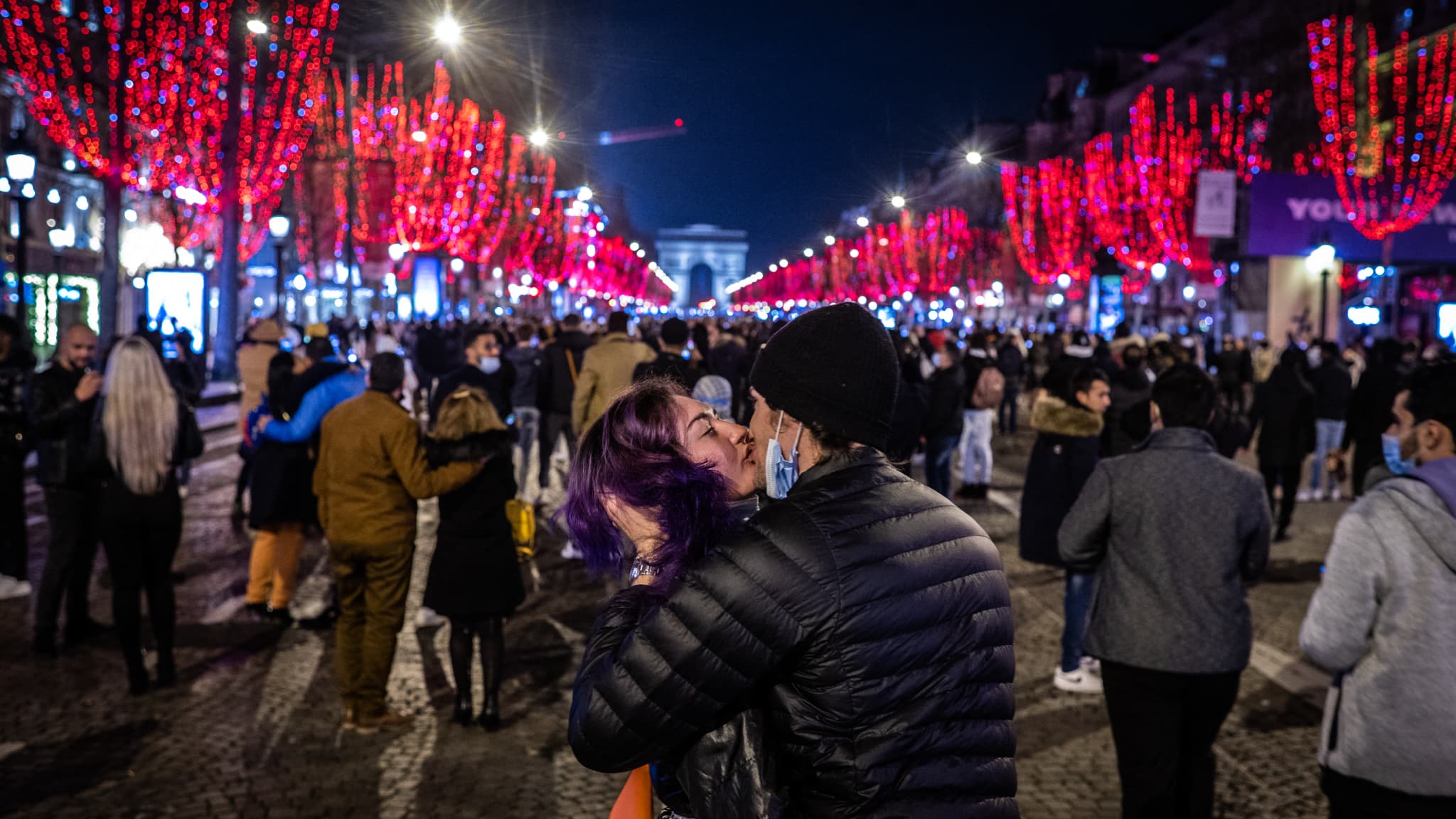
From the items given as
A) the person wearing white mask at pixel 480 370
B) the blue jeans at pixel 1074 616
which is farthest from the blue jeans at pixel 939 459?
the blue jeans at pixel 1074 616

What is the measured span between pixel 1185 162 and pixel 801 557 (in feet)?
168

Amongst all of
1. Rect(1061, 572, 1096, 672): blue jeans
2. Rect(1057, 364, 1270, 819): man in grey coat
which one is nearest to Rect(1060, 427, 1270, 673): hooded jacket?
Rect(1057, 364, 1270, 819): man in grey coat

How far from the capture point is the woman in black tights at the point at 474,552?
628 cm

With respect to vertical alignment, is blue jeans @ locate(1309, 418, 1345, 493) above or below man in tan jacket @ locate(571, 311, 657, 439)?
below

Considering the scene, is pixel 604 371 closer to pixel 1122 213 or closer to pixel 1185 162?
pixel 1185 162

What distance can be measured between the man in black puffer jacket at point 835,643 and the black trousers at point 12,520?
26.2 ft

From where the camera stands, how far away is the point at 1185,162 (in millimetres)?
49250

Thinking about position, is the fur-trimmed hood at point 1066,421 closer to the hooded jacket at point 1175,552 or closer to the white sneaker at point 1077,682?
the white sneaker at point 1077,682

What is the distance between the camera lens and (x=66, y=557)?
7680 millimetres

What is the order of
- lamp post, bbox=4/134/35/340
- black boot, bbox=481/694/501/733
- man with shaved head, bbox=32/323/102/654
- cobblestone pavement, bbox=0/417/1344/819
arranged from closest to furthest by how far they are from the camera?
1. cobblestone pavement, bbox=0/417/1344/819
2. black boot, bbox=481/694/501/733
3. man with shaved head, bbox=32/323/102/654
4. lamp post, bbox=4/134/35/340

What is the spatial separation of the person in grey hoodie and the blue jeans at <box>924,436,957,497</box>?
9658 mm

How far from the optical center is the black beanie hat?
221cm

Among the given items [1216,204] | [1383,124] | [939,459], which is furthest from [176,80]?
[1383,124]

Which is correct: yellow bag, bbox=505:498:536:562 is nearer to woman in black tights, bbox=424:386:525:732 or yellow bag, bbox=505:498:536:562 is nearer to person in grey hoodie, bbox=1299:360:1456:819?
woman in black tights, bbox=424:386:525:732
